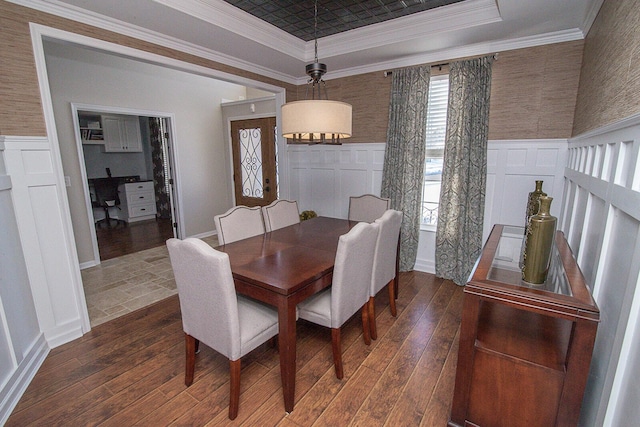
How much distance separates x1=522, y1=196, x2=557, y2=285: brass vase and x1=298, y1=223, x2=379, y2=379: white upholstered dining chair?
86cm

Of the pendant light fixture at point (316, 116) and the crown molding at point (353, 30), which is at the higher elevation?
the crown molding at point (353, 30)

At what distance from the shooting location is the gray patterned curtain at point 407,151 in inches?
131

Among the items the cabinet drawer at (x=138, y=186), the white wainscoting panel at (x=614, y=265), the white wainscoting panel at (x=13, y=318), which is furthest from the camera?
the cabinet drawer at (x=138, y=186)

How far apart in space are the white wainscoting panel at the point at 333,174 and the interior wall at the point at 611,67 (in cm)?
195

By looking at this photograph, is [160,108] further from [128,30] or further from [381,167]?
[381,167]

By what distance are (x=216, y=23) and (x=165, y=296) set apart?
267 cm

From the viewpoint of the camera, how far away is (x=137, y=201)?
256 inches

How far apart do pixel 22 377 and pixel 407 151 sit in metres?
3.75

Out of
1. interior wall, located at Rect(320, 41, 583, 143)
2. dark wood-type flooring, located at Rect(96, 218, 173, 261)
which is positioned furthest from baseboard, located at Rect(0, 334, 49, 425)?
interior wall, located at Rect(320, 41, 583, 143)

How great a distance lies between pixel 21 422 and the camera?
5.36 ft

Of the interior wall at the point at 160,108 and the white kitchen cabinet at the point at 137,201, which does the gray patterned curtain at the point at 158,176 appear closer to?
the white kitchen cabinet at the point at 137,201

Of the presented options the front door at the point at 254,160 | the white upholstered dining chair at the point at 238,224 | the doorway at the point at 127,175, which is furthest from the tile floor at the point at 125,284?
the front door at the point at 254,160

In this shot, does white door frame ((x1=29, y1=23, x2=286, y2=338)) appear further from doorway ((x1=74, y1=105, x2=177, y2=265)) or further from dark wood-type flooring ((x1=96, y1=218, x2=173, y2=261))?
doorway ((x1=74, y1=105, x2=177, y2=265))

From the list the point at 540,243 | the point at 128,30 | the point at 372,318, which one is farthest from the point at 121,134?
the point at 540,243
